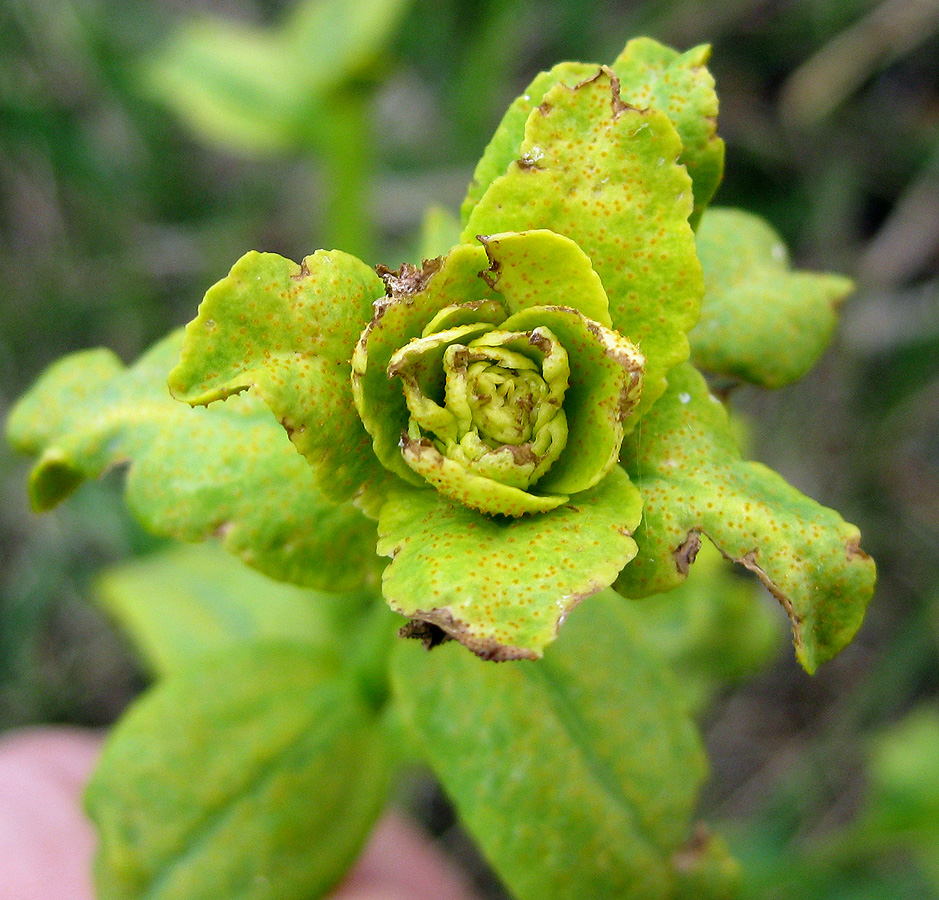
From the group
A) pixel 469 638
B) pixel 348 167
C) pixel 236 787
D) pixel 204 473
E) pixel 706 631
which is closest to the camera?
pixel 469 638

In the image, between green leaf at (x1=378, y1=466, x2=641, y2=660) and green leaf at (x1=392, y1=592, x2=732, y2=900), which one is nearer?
green leaf at (x1=378, y1=466, x2=641, y2=660)

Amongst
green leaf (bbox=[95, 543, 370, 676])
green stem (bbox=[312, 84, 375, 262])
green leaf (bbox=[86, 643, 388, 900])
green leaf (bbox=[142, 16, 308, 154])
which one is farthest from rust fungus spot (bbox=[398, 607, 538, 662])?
green leaf (bbox=[142, 16, 308, 154])

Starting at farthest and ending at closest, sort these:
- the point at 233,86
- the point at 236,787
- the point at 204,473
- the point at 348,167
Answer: the point at 233,86 → the point at 348,167 → the point at 236,787 → the point at 204,473

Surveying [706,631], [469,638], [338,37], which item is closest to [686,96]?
[469,638]

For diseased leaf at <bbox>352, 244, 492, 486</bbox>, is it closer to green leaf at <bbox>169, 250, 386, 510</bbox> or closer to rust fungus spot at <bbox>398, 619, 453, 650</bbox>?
green leaf at <bbox>169, 250, 386, 510</bbox>

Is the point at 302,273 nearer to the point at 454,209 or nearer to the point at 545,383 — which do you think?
the point at 545,383

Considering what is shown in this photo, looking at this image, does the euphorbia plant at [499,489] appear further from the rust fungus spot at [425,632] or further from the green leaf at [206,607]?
the green leaf at [206,607]
